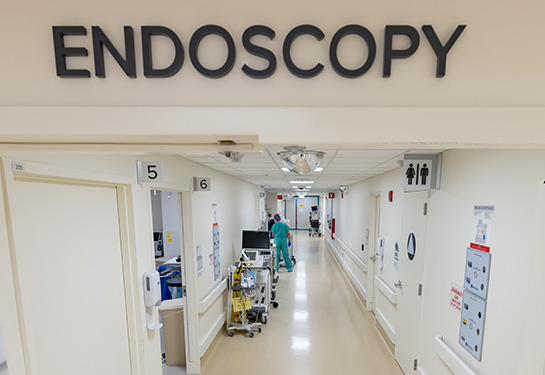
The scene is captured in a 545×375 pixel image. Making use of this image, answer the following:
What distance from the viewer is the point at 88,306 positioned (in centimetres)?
148

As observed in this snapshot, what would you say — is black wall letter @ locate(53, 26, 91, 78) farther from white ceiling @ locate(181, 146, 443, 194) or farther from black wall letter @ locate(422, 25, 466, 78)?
black wall letter @ locate(422, 25, 466, 78)

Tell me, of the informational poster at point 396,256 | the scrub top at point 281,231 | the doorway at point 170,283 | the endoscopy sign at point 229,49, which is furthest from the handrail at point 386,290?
the endoscopy sign at point 229,49

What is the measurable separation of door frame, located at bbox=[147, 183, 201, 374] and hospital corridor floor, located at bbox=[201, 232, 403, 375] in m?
0.26

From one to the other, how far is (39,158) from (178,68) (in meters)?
0.99

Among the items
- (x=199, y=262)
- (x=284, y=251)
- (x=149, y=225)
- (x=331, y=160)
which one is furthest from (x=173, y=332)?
(x=284, y=251)

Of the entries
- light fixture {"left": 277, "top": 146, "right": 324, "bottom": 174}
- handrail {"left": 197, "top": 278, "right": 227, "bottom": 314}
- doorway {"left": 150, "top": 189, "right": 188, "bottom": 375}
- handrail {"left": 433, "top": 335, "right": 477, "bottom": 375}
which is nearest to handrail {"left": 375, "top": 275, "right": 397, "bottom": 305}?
handrail {"left": 433, "top": 335, "right": 477, "bottom": 375}

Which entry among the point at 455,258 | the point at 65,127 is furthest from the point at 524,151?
the point at 65,127

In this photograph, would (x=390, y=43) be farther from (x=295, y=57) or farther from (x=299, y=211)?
(x=299, y=211)

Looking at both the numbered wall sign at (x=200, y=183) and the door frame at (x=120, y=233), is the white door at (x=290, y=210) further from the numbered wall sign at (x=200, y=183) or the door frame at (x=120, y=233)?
the door frame at (x=120, y=233)

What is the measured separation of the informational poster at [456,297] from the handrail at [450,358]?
35 cm

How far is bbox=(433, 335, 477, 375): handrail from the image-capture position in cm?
179

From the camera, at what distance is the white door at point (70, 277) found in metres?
1.08

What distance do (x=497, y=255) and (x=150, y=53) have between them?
7.54 feet

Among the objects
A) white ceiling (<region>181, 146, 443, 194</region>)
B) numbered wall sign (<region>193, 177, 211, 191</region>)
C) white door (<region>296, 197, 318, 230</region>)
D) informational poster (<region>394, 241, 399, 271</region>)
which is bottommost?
white door (<region>296, 197, 318, 230</region>)
